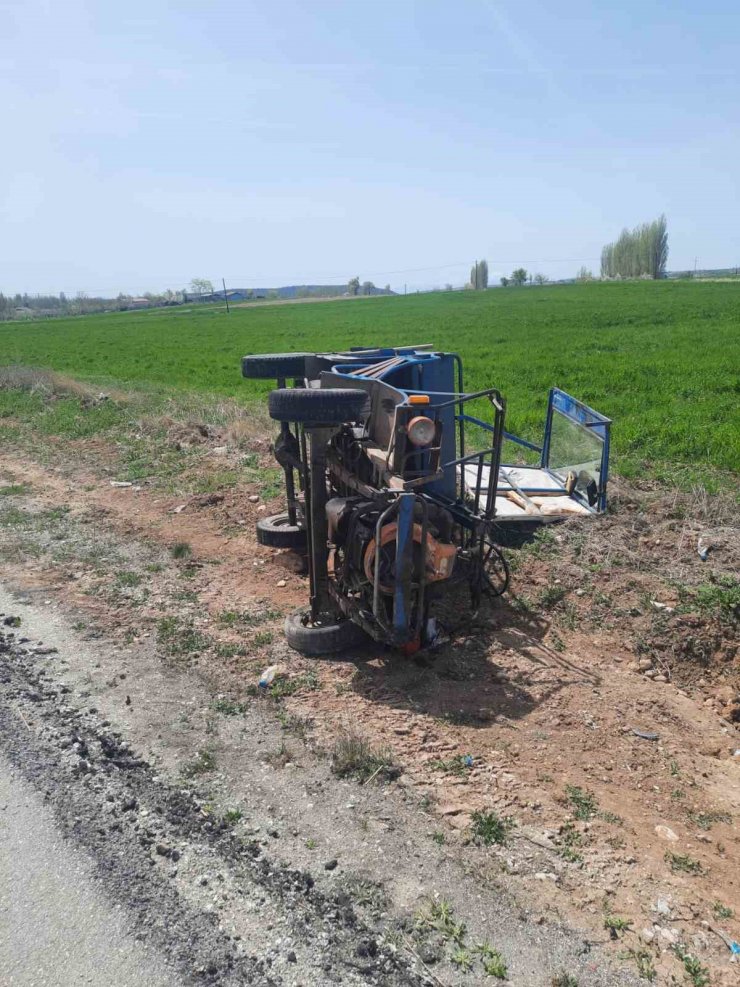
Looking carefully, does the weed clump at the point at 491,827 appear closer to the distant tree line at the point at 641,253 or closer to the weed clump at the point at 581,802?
the weed clump at the point at 581,802

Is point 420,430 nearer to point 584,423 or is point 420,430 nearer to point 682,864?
point 682,864

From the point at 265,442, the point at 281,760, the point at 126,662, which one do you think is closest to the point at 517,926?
the point at 281,760

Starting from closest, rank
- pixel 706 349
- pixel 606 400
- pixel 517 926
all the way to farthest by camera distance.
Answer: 1. pixel 517 926
2. pixel 606 400
3. pixel 706 349

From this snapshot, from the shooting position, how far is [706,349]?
2055 centimetres

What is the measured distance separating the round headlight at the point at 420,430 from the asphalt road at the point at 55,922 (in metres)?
3.11

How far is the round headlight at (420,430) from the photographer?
196 inches

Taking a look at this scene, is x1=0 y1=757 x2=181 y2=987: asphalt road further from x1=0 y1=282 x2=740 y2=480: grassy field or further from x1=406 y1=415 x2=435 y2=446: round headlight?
x1=0 y1=282 x2=740 y2=480: grassy field

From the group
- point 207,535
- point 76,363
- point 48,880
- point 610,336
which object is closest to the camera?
point 48,880

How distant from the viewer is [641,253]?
102 meters

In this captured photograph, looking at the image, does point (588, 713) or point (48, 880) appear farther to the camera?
point (588, 713)

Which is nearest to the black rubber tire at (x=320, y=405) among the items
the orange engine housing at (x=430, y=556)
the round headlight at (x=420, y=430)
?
the round headlight at (x=420, y=430)

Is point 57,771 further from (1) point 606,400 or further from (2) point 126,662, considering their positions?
(1) point 606,400

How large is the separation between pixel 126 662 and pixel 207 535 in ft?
9.24

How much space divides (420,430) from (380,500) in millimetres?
560
